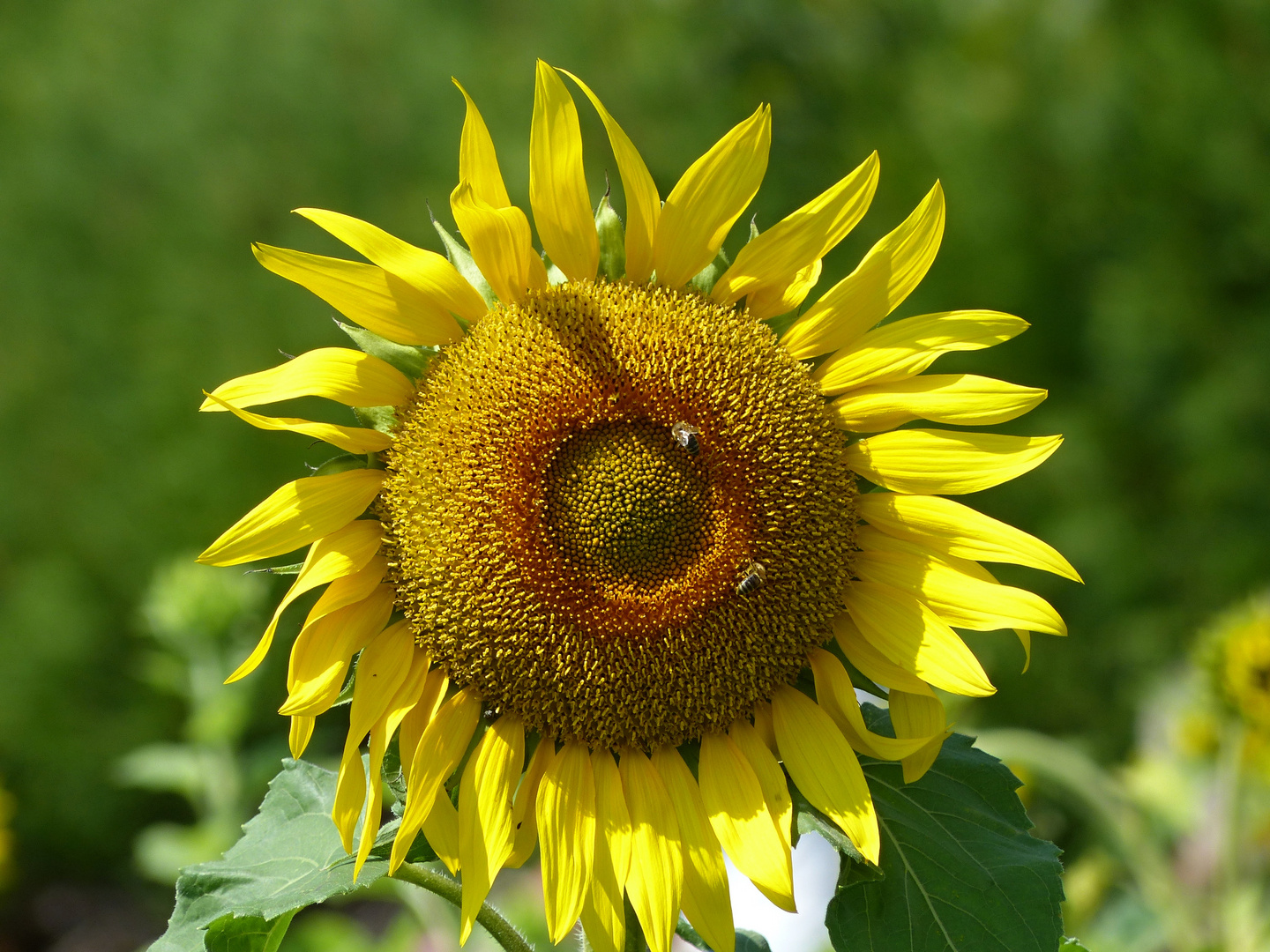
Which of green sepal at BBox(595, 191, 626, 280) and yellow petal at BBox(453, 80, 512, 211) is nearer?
yellow petal at BBox(453, 80, 512, 211)

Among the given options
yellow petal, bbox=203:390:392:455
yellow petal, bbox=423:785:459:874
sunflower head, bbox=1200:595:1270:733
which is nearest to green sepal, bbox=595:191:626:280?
yellow petal, bbox=203:390:392:455

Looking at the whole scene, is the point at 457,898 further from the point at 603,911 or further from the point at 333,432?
the point at 333,432

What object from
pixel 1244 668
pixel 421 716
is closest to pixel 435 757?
pixel 421 716

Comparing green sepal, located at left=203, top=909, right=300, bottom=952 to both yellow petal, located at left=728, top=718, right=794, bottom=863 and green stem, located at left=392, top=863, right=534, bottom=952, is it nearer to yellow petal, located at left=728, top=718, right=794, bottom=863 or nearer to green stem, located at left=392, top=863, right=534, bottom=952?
green stem, located at left=392, top=863, right=534, bottom=952

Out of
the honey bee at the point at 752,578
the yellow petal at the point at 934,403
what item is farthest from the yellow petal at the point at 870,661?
the yellow petal at the point at 934,403

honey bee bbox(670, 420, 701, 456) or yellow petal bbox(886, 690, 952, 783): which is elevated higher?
honey bee bbox(670, 420, 701, 456)

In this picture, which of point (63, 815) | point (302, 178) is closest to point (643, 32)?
point (302, 178)
